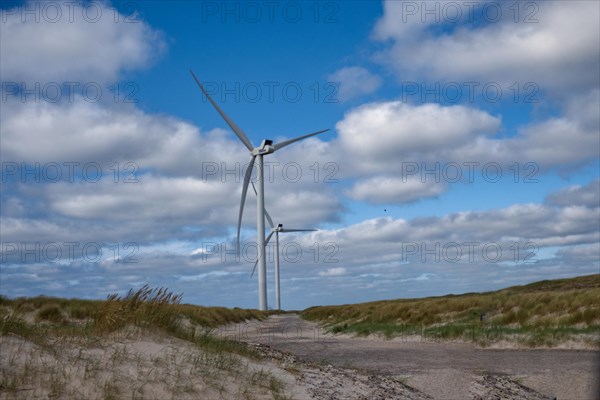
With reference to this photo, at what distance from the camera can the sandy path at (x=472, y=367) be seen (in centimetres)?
1474

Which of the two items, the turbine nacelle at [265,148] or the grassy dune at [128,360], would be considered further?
the turbine nacelle at [265,148]

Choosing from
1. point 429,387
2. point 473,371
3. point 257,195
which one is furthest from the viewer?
point 257,195

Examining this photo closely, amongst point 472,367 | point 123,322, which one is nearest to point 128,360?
point 123,322

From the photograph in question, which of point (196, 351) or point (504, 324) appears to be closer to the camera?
point (196, 351)

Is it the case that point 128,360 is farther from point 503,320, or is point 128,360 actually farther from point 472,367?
point 503,320

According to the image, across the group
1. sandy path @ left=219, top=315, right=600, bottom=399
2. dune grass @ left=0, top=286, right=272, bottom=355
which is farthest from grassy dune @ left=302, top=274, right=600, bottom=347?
dune grass @ left=0, top=286, right=272, bottom=355

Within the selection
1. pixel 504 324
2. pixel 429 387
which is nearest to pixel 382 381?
pixel 429 387

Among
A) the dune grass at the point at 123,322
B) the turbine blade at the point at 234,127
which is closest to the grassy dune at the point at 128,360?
the dune grass at the point at 123,322

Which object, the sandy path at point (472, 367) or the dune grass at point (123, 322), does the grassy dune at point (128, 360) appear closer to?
the dune grass at point (123, 322)

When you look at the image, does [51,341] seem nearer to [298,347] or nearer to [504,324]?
[298,347]

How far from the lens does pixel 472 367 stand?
59.4ft

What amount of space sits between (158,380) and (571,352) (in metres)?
17.4

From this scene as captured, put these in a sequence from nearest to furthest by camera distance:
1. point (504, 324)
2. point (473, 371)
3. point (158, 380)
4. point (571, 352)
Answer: point (158, 380)
point (473, 371)
point (571, 352)
point (504, 324)

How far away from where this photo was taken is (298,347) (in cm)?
2473
